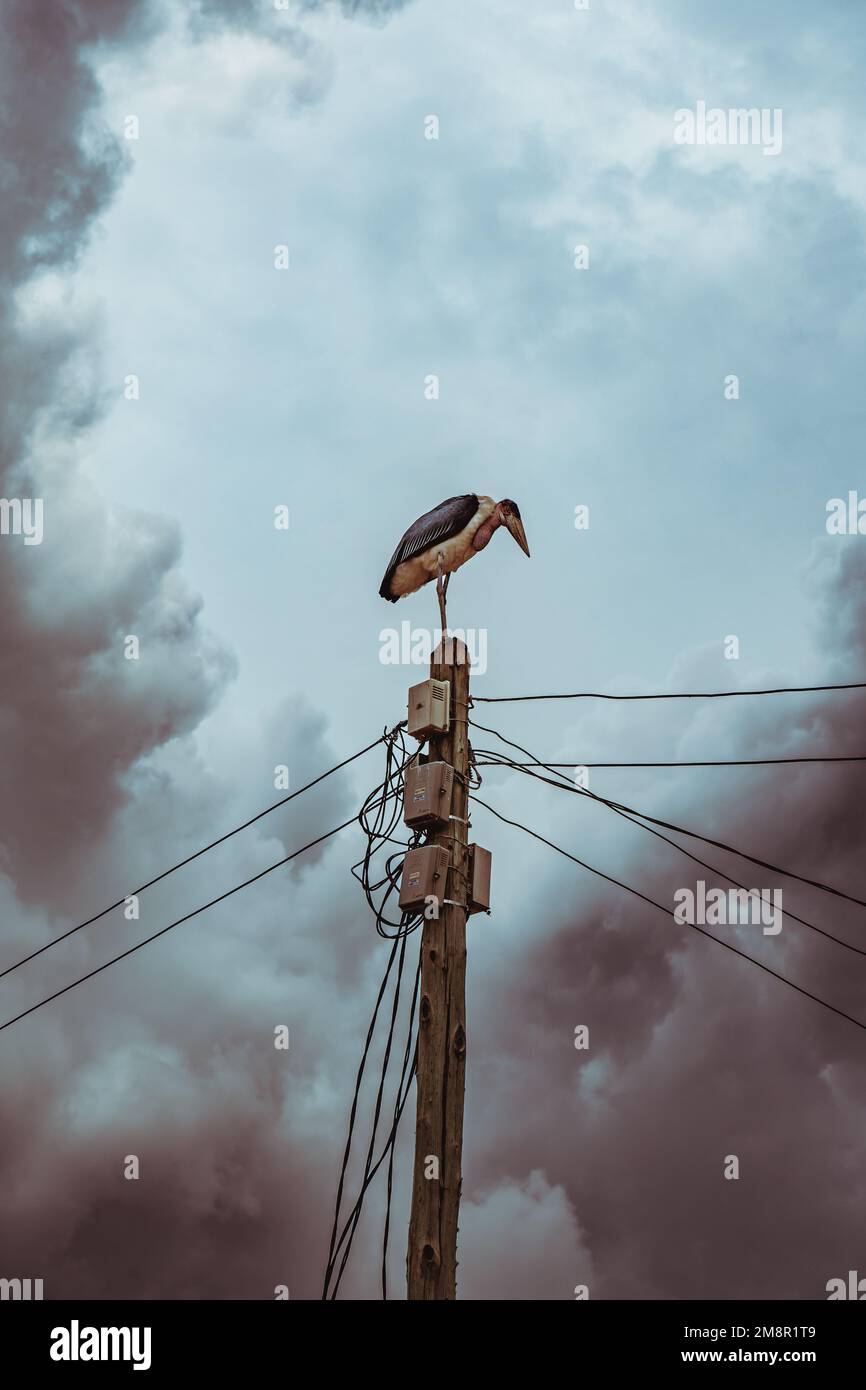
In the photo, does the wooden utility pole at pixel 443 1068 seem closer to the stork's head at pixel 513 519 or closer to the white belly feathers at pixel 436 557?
the white belly feathers at pixel 436 557

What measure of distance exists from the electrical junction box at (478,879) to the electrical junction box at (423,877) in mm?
277

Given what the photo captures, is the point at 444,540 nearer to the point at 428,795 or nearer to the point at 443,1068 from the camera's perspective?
the point at 428,795

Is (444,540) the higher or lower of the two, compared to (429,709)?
higher

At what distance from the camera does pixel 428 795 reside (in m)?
9.30

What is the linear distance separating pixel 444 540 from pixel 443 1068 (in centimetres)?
532

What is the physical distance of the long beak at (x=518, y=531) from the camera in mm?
12711

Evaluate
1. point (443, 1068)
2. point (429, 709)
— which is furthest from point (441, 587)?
point (443, 1068)

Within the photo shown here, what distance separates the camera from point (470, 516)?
12.4m

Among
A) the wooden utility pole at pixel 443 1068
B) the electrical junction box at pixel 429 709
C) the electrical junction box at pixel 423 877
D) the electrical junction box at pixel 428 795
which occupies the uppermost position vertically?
the electrical junction box at pixel 429 709

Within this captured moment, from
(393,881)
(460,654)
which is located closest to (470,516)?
(460,654)

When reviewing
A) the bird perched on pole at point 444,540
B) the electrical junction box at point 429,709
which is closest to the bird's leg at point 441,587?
the bird perched on pole at point 444,540

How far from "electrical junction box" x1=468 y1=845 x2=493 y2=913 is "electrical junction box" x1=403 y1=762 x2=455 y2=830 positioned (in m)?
0.34
